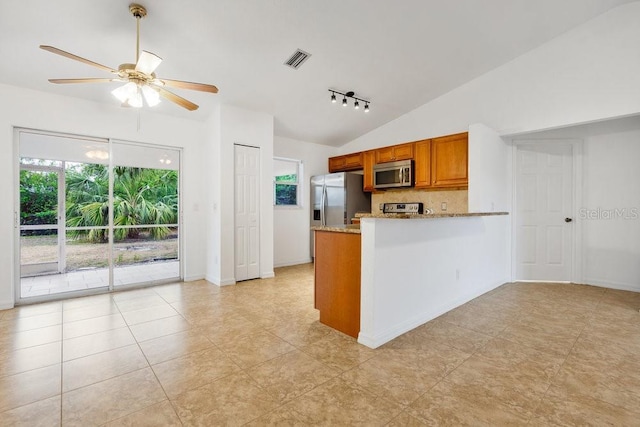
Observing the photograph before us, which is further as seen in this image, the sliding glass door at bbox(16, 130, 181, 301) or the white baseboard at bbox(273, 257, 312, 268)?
the white baseboard at bbox(273, 257, 312, 268)

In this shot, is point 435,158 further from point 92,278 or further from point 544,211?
point 92,278

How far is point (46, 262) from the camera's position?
4020 mm

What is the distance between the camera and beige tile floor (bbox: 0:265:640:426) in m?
1.60

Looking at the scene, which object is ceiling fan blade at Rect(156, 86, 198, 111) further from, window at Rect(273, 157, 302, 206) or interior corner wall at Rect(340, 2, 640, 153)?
interior corner wall at Rect(340, 2, 640, 153)

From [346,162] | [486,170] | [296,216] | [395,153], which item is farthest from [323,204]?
[486,170]

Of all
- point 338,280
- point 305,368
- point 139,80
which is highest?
point 139,80

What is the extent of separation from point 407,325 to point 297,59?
301 centimetres

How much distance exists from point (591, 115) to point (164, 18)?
4.62 m

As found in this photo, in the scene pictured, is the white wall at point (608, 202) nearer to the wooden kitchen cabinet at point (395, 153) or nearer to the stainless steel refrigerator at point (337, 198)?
the wooden kitchen cabinet at point (395, 153)

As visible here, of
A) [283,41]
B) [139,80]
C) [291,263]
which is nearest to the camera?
[139,80]

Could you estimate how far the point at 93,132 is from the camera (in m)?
3.87

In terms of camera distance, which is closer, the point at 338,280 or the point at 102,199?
the point at 338,280

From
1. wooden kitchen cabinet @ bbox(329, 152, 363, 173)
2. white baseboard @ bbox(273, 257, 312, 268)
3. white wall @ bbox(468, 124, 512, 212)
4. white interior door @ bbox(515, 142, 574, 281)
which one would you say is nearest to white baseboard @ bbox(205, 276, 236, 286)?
white baseboard @ bbox(273, 257, 312, 268)

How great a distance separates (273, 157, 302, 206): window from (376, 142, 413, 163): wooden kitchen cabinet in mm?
1620
